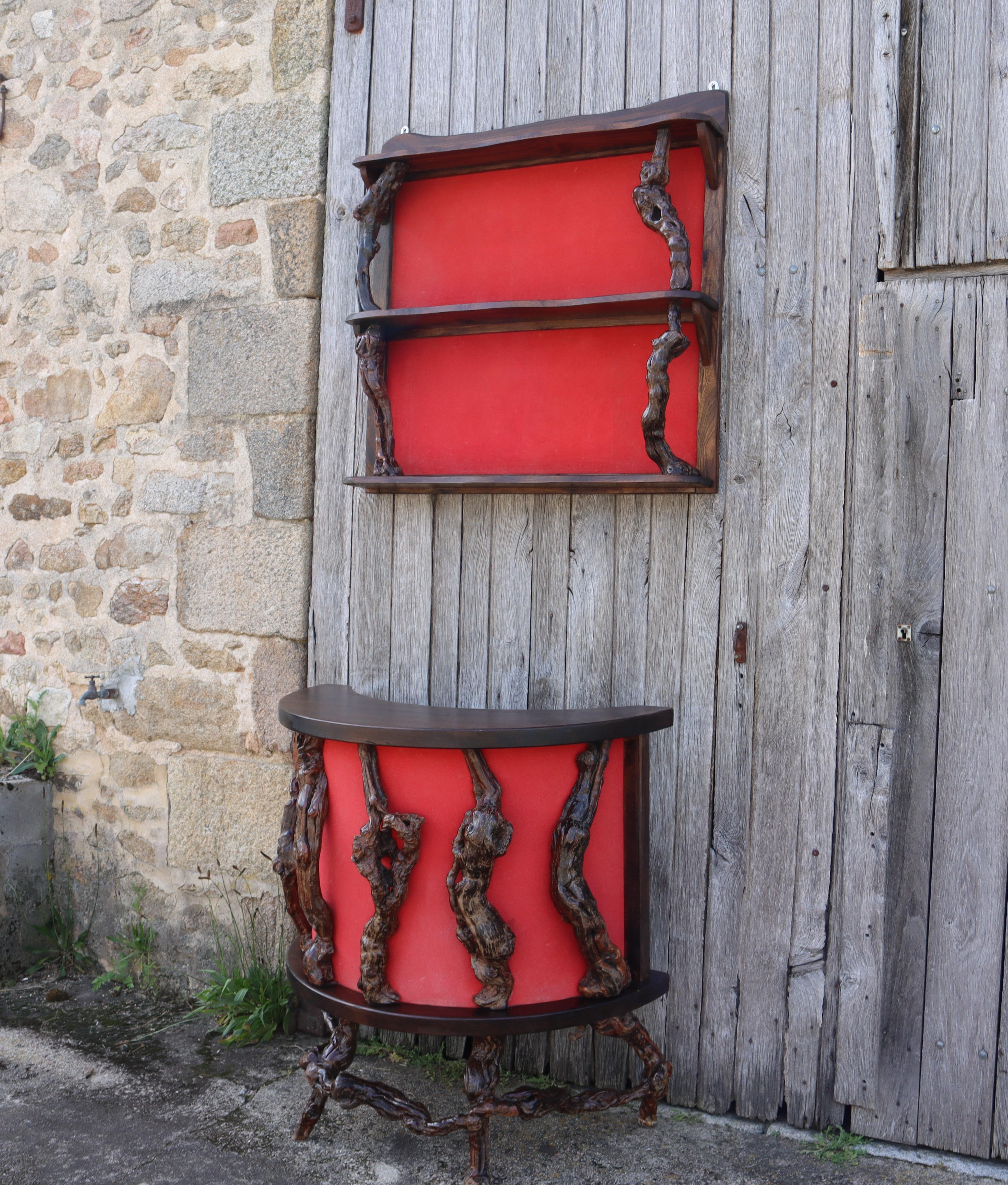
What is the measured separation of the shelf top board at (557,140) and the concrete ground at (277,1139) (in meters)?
2.25

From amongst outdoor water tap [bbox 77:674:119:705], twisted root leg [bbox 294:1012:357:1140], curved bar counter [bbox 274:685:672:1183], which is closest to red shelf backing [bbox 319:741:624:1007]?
curved bar counter [bbox 274:685:672:1183]

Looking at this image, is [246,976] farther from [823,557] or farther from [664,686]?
[823,557]

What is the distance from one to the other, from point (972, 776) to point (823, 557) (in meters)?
0.56

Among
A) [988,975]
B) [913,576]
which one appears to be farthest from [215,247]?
[988,975]

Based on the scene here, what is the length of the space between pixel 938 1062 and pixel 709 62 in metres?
2.30

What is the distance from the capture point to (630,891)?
7.13ft

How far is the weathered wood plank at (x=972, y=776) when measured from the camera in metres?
2.14

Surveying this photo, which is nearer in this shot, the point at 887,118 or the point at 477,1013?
the point at 477,1013

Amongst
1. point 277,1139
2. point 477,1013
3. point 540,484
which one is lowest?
point 277,1139

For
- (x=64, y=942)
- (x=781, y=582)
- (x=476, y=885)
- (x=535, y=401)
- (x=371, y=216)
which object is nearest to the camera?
(x=476, y=885)

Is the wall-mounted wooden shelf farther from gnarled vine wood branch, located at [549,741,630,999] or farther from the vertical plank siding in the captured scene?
gnarled vine wood branch, located at [549,741,630,999]

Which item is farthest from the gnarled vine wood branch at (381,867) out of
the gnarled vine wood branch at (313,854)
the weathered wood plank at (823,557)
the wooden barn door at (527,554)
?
the weathered wood plank at (823,557)

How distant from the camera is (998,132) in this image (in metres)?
2.14

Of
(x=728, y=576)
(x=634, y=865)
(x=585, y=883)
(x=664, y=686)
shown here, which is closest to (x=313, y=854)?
(x=585, y=883)
